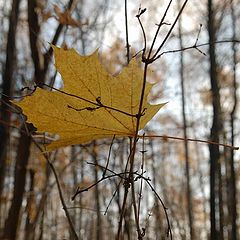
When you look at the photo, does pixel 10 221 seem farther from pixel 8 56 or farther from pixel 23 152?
pixel 8 56

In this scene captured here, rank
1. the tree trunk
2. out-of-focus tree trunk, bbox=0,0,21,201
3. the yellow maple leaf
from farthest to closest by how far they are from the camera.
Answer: out-of-focus tree trunk, bbox=0,0,21,201
the tree trunk
the yellow maple leaf

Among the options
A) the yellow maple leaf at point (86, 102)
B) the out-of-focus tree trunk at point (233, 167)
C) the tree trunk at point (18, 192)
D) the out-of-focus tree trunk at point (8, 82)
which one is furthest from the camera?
the out-of-focus tree trunk at point (8, 82)

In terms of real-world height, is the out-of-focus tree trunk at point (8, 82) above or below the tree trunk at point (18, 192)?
above

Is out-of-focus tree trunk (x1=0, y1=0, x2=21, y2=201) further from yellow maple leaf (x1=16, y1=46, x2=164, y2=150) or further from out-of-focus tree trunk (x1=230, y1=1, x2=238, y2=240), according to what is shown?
yellow maple leaf (x1=16, y1=46, x2=164, y2=150)

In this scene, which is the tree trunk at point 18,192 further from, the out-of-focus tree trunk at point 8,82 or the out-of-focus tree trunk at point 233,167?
the out-of-focus tree trunk at point 233,167

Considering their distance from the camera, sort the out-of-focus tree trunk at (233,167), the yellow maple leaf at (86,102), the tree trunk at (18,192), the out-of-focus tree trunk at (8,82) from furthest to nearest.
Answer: the out-of-focus tree trunk at (8,82) < the tree trunk at (18,192) < the out-of-focus tree trunk at (233,167) < the yellow maple leaf at (86,102)

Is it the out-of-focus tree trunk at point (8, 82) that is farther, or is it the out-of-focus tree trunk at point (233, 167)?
Result: the out-of-focus tree trunk at point (8, 82)

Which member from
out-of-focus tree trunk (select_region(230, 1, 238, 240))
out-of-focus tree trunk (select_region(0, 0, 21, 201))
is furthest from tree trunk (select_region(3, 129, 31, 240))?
out-of-focus tree trunk (select_region(230, 1, 238, 240))

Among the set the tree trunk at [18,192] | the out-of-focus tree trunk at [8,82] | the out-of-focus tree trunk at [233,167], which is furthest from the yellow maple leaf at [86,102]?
the out-of-focus tree trunk at [8,82]
